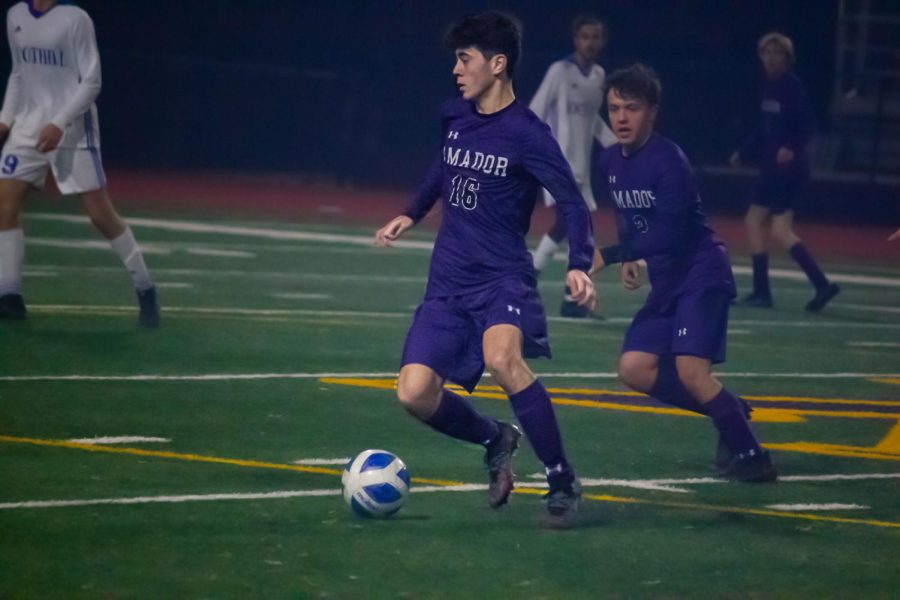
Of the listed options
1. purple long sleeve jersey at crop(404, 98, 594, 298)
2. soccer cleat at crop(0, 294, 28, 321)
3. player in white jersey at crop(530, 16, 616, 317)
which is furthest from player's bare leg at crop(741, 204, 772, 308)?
purple long sleeve jersey at crop(404, 98, 594, 298)

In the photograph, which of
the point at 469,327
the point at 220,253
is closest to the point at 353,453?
the point at 469,327

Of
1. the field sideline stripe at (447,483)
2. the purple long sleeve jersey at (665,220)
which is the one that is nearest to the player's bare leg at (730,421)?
the purple long sleeve jersey at (665,220)

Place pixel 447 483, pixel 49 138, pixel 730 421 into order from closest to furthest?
pixel 447 483, pixel 730 421, pixel 49 138

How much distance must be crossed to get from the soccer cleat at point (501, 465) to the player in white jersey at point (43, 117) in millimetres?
5486

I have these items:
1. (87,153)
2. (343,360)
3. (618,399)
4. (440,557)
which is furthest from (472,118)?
(87,153)

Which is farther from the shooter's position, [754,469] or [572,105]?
[572,105]

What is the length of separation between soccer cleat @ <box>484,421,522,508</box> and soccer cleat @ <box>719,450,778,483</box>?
1305 millimetres

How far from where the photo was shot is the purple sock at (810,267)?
16.1 meters

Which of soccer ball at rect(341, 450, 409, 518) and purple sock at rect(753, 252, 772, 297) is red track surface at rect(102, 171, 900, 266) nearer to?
purple sock at rect(753, 252, 772, 297)

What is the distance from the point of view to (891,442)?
9.66 metres

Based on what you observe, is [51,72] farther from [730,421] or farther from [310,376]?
[730,421]

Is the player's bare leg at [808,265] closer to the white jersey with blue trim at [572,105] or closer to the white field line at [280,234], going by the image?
the white jersey with blue trim at [572,105]

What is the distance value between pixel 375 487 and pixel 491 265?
3.37 ft

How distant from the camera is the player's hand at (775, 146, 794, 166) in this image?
16578 mm
